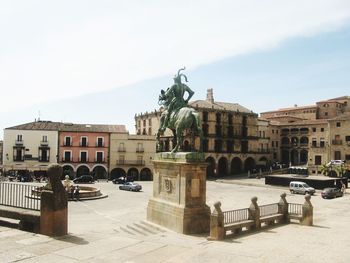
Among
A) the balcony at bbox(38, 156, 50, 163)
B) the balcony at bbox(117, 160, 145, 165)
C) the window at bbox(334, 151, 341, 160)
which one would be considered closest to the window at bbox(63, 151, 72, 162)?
the balcony at bbox(38, 156, 50, 163)

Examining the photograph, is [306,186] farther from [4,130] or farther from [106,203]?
[4,130]

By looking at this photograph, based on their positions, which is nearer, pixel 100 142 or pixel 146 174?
pixel 100 142

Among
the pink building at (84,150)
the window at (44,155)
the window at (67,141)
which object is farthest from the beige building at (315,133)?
the window at (44,155)

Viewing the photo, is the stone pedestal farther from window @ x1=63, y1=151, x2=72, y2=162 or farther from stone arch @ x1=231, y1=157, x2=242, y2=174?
stone arch @ x1=231, y1=157, x2=242, y2=174

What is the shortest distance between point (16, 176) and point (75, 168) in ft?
29.2

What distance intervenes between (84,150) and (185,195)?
45013 mm

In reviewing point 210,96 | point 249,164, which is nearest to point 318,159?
point 249,164

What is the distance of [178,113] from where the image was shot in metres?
18.1

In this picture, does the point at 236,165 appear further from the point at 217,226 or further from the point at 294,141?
the point at 217,226

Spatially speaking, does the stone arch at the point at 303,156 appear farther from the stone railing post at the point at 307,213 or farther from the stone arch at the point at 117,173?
the stone railing post at the point at 307,213

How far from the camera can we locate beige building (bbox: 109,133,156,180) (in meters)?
59.9

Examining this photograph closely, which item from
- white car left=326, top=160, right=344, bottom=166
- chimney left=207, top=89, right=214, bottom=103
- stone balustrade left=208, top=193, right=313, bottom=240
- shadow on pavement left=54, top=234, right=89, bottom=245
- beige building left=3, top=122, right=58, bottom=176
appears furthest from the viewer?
chimney left=207, top=89, right=214, bottom=103

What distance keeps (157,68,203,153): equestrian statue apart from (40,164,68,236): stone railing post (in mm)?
7019

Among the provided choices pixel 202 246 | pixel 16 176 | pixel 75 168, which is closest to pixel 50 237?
pixel 202 246
